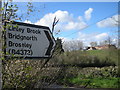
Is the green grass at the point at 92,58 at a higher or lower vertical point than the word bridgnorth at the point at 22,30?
lower

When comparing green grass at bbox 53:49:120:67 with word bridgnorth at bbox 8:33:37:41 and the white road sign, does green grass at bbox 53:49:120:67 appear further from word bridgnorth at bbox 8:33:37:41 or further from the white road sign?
word bridgnorth at bbox 8:33:37:41

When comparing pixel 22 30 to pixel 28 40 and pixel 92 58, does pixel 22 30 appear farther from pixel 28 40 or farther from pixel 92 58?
pixel 92 58

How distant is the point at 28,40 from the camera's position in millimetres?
2297

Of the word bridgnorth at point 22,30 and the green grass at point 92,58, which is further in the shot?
the green grass at point 92,58

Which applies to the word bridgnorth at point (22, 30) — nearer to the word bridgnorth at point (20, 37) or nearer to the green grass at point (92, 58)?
the word bridgnorth at point (20, 37)

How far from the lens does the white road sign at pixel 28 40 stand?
7.14 ft

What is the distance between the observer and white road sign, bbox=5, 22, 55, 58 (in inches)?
85.6

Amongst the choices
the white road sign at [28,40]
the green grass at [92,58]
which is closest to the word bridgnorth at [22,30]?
the white road sign at [28,40]

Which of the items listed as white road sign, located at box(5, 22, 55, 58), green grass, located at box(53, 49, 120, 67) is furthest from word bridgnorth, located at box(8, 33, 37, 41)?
green grass, located at box(53, 49, 120, 67)

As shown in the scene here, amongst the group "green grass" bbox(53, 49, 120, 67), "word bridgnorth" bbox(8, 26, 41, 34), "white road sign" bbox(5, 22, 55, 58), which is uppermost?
"word bridgnorth" bbox(8, 26, 41, 34)

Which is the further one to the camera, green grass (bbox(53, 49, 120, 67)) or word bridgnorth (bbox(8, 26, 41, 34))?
green grass (bbox(53, 49, 120, 67))

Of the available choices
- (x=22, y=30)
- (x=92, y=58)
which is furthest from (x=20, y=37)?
(x=92, y=58)

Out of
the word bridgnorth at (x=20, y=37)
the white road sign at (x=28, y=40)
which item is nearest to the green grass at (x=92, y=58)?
the white road sign at (x=28, y=40)

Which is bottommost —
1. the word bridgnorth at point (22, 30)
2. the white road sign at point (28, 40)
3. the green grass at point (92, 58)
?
the green grass at point (92, 58)
